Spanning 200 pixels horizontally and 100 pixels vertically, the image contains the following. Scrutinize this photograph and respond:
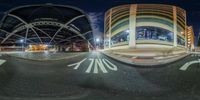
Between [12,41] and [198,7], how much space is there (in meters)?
1.31

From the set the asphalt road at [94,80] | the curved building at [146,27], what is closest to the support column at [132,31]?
the curved building at [146,27]

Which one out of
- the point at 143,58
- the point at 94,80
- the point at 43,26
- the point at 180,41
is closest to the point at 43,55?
the point at 43,26

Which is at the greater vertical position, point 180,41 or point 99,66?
point 180,41

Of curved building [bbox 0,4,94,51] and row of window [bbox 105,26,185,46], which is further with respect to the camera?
curved building [bbox 0,4,94,51]

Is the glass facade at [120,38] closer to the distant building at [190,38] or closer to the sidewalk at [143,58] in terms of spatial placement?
the sidewalk at [143,58]

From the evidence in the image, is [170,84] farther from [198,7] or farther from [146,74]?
[198,7]

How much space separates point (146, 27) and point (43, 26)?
2.25 feet

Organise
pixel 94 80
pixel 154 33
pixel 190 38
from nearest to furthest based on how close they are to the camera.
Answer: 1. pixel 154 33
2. pixel 190 38
3. pixel 94 80

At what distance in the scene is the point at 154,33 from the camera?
143cm

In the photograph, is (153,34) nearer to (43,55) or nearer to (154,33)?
(154,33)

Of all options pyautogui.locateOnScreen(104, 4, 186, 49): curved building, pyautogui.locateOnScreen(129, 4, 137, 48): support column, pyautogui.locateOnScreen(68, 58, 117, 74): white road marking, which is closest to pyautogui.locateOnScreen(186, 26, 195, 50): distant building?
pyautogui.locateOnScreen(104, 4, 186, 49): curved building

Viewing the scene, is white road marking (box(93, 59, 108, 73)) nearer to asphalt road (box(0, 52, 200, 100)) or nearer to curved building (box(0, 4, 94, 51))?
asphalt road (box(0, 52, 200, 100))

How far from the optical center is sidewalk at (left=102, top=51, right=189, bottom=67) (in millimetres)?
1560

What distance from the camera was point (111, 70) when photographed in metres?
1.65
